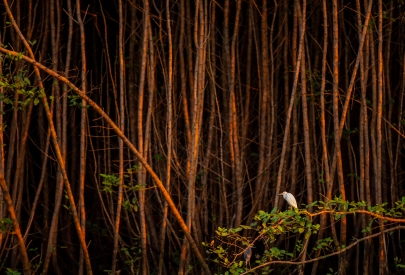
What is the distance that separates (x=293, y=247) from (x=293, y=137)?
1013 millimetres

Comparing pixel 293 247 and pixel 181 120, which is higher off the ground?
pixel 181 120

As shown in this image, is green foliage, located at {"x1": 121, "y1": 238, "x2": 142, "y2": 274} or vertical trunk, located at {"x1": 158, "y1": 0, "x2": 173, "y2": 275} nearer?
vertical trunk, located at {"x1": 158, "y1": 0, "x2": 173, "y2": 275}

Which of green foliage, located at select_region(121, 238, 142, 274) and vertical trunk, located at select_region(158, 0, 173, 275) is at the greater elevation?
vertical trunk, located at select_region(158, 0, 173, 275)

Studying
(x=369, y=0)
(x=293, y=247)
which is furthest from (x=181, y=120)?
(x=369, y=0)

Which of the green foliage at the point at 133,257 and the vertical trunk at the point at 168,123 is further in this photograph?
the green foliage at the point at 133,257

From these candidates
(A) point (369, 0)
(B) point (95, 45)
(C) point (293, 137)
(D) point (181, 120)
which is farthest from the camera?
(B) point (95, 45)

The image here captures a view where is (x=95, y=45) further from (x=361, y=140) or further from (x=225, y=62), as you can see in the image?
(x=361, y=140)

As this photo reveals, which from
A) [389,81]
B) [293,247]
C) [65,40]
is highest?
[65,40]

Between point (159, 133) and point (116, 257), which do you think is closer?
point (116, 257)

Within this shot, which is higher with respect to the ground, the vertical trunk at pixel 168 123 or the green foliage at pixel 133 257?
the vertical trunk at pixel 168 123

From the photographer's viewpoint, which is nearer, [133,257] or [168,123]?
[168,123]

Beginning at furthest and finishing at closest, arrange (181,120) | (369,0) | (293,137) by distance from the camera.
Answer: (181,120) < (293,137) < (369,0)

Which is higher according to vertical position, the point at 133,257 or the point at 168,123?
the point at 168,123

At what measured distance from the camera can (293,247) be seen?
23.4 ft
